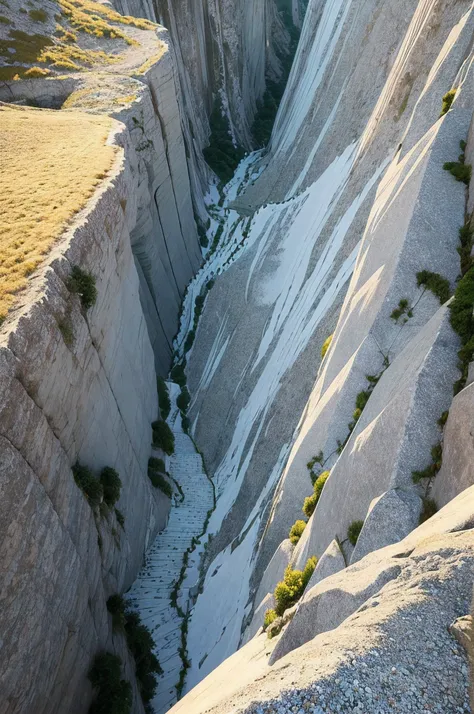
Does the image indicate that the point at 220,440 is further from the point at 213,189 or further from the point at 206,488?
the point at 213,189

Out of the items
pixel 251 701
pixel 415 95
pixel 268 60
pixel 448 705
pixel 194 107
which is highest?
pixel 268 60

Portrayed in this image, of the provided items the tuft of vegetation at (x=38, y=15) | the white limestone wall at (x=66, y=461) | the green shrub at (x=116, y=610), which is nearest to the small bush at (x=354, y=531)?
the white limestone wall at (x=66, y=461)

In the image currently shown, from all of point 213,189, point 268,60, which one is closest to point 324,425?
point 213,189

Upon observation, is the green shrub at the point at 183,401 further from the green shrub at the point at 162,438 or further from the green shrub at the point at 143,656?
the green shrub at the point at 143,656

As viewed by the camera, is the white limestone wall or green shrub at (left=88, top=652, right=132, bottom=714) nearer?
the white limestone wall

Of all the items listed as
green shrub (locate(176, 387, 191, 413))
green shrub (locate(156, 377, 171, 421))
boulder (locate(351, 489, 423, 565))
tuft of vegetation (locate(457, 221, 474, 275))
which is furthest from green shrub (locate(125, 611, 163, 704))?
tuft of vegetation (locate(457, 221, 474, 275))

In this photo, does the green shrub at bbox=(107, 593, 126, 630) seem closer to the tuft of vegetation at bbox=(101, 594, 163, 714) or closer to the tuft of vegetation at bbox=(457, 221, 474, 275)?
the tuft of vegetation at bbox=(101, 594, 163, 714)
